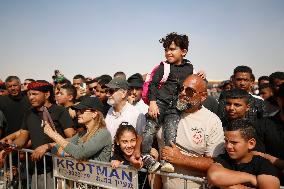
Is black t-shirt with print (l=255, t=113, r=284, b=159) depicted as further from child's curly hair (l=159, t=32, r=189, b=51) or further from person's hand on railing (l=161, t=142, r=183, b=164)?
child's curly hair (l=159, t=32, r=189, b=51)

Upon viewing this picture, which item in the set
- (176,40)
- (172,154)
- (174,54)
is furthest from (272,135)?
(176,40)

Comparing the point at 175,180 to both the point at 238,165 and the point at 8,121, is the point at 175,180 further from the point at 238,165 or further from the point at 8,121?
the point at 8,121

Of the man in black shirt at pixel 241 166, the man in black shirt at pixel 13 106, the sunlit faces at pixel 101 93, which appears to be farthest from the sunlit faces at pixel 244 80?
the man in black shirt at pixel 13 106

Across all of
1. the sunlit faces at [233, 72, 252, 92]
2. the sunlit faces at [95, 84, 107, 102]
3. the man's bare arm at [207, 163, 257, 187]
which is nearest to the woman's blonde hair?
the man's bare arm at [207, 163, 257, 187]

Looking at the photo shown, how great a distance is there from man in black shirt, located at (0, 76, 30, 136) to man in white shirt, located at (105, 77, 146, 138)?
2.81m

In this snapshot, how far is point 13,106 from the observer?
6.42m

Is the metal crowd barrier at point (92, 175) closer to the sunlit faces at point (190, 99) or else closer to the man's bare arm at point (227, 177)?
the man's bare arm at point (227, 177)

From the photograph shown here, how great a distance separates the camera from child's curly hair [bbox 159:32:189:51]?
395cm

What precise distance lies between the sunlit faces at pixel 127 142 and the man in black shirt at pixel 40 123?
4.06 feet

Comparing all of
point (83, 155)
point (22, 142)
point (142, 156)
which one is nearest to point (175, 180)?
point (142, 156)

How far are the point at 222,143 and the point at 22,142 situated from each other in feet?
11.0

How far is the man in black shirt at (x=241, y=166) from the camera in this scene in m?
2.46

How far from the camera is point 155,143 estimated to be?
4.05 metres

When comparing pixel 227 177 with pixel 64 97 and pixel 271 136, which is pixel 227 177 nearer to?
pixel 271 136
